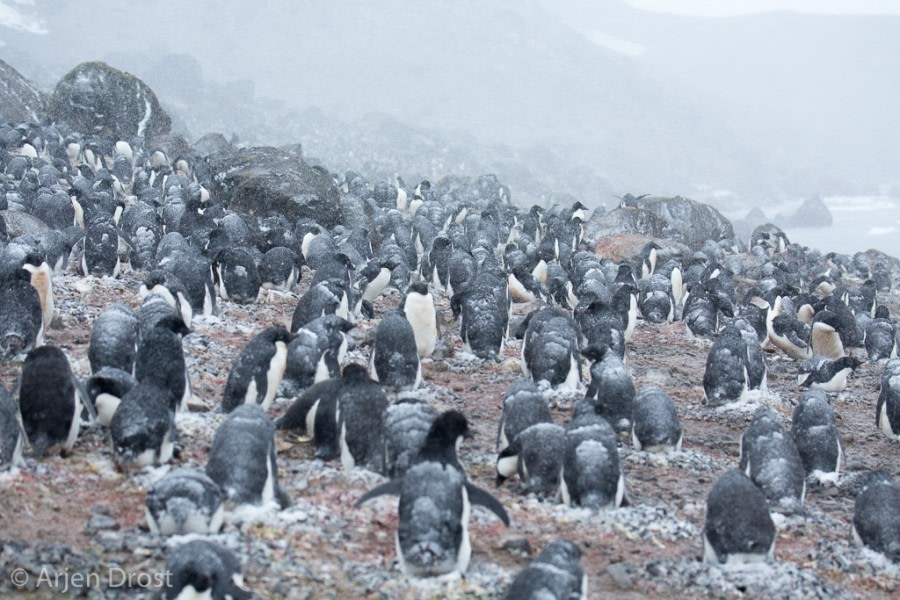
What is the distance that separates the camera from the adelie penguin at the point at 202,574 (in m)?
3.65

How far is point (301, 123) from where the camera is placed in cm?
5191

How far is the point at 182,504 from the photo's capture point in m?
4.21

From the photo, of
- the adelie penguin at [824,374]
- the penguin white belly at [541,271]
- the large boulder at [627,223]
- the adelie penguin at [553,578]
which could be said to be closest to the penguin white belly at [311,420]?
the adelie penguin at [553,578]

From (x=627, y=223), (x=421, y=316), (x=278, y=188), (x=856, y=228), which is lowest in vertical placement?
(x=856, y=228)

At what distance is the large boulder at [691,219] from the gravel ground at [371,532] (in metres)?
14.6

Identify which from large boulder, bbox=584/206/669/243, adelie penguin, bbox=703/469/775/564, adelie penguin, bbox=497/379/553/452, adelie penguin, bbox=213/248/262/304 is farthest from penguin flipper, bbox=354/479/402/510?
large boulder, bbox=584/206/669/243

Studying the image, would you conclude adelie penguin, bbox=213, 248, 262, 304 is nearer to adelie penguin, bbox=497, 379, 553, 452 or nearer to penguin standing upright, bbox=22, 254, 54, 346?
penguin standing upright, bbox=22, 254, 54, 346

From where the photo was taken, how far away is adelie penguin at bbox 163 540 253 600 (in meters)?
3.65

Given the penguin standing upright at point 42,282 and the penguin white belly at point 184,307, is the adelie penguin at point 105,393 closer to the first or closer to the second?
the penguin standing upright at point 42,282

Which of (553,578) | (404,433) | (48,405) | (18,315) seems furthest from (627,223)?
(553,578)

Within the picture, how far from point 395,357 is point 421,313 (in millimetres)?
1271

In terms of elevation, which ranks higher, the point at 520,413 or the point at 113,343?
the point at 113,343

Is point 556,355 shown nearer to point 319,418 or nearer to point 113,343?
point 319,418

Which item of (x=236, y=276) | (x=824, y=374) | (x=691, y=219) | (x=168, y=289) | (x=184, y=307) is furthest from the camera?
(x=691, y=219)
